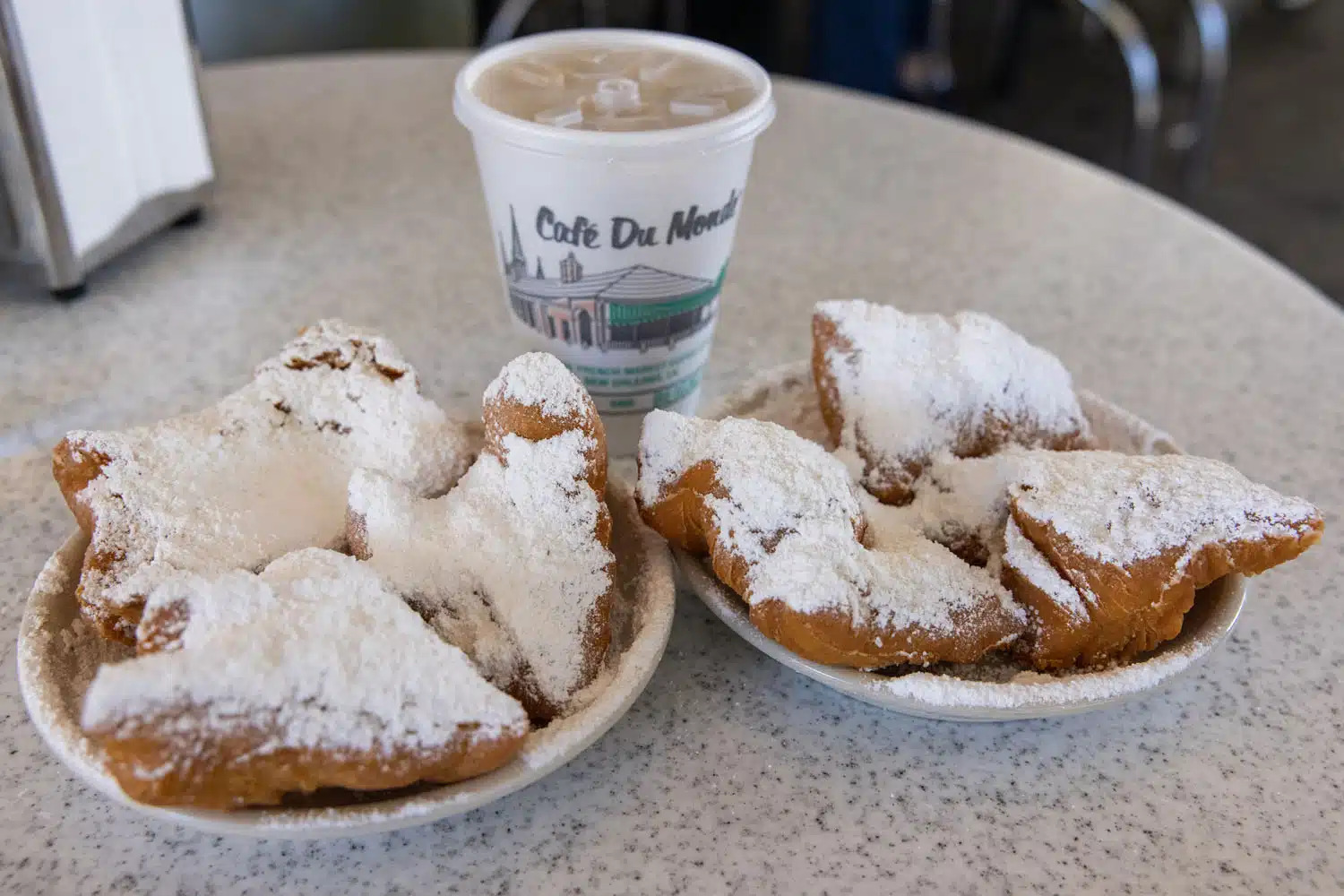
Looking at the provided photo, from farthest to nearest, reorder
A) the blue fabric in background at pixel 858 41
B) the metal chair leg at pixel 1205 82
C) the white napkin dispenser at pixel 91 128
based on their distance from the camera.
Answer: the blue fabric in background at pixel 858 41, the metal chair leg at pixel 1205 82, the white napkin dispenser at pixel 91 128

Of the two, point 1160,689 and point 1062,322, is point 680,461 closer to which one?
point 1160,689

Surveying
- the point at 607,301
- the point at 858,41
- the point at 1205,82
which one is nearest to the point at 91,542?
the point at 607,301

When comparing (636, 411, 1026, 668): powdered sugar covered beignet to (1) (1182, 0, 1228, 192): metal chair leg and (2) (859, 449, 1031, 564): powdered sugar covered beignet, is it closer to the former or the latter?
(2) (859, 449, 1031, 564): powdered sugar covered beignet

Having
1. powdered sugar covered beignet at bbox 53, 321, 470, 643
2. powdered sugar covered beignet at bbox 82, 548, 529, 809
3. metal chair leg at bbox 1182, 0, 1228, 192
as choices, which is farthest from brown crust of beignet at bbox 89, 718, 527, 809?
metal chair leg at bbox 1182, 0, 1228, 192

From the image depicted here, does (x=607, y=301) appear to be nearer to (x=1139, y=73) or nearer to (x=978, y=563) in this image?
(x=978, y=563)

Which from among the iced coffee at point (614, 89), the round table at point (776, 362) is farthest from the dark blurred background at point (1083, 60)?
the iced coffee at point (614, 89)

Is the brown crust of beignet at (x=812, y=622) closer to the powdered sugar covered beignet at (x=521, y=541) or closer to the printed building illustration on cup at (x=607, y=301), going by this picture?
the powdered sugar covered beignet at (x=521, y=541)
